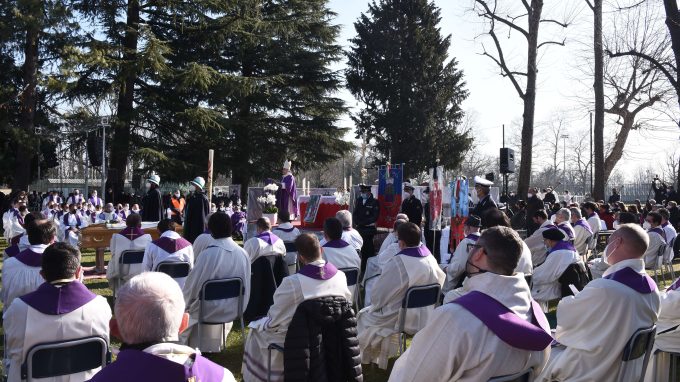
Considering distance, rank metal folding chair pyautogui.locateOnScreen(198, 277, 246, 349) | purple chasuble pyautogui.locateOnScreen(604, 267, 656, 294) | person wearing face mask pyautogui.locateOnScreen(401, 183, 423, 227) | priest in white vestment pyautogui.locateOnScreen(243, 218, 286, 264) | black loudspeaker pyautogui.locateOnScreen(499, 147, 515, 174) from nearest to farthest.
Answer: purple chasuble pyautogui.locateOnScreen(604, 267, 656, 294), metal folding chair pyautogui.locateOnScreen(198, 277, 246, 349), priest in white vestment pyautogui.locateOnScreen(243, 218, 286, 264), person wearing face mask pyautogui.locateOnScreen(401, 183, 423, 227), black loudspeaker pyautogui.locateOnScreen(499, 147, 515, 174)

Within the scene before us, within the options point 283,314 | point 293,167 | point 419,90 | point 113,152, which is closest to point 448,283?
point 283,314

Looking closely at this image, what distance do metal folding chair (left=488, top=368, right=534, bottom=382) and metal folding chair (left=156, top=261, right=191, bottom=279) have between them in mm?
5059

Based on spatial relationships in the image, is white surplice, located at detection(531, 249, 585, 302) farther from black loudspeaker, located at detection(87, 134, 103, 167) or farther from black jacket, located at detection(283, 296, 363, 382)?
black loudspeaker, located at detection(87, 134, 103, 167)

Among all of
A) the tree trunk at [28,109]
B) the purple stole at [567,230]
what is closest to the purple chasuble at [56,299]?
the purple stole at [567,230]

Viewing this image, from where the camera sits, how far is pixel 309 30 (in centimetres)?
3319

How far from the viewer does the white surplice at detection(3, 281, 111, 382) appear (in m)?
3.75

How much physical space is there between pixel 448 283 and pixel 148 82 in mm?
24096

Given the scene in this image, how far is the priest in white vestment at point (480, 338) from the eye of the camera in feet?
8.94

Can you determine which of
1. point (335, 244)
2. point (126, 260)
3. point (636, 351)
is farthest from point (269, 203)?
point (636, 351)

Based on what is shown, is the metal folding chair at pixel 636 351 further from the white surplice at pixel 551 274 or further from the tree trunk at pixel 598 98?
the tree trunk at pixel 598 98

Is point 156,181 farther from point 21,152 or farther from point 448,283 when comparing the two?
point 21,152

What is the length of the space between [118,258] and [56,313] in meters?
5.47

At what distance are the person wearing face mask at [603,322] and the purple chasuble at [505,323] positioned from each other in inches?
51.6

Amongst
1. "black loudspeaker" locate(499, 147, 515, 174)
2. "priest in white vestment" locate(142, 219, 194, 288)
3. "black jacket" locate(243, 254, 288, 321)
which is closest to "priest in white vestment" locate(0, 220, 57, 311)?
"priest in white vestment" locate(142, 219, 194, 288)
